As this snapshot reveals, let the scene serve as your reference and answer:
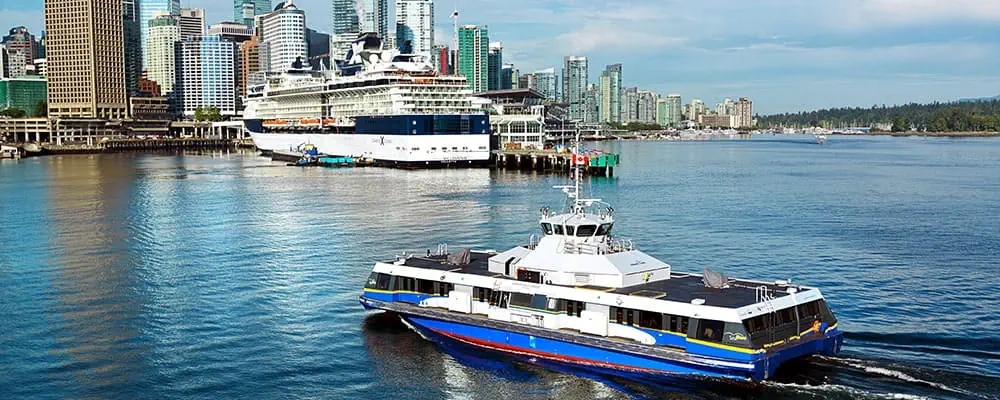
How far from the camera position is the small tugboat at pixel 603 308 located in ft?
72.3

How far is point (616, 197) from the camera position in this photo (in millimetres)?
68312

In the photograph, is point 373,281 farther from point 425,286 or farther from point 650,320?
point 650,320

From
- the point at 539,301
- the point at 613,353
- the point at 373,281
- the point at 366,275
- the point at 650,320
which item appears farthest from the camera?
the point at 366,275

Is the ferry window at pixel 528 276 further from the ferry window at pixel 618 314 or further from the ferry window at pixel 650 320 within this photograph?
the ferry window at pixel 650 320

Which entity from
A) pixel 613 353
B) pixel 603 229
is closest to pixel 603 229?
pixel 603 229

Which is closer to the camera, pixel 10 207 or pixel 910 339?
pixel 910 339

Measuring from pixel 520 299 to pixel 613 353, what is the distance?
3.01 meters

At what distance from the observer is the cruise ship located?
103500mm

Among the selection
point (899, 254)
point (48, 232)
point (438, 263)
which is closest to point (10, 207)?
point (48, 232)

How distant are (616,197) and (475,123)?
39.7 metres

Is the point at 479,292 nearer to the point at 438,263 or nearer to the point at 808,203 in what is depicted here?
the point at 438,263

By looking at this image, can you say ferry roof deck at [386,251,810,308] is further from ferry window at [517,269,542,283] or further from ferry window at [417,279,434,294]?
ferry window at [517,269,542,283]

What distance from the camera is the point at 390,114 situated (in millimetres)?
106125

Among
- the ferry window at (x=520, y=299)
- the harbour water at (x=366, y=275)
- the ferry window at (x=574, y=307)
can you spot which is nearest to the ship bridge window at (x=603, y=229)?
the ferry window at (x=574, y=307)
